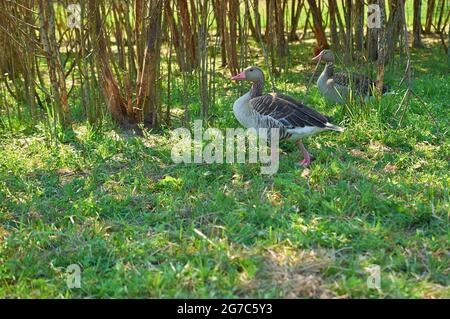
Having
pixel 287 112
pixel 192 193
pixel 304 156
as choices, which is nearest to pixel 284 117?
pixel 287 112

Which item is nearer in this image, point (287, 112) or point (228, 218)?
point (228, 218)

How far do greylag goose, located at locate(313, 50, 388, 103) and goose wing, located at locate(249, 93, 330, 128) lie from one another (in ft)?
2.95

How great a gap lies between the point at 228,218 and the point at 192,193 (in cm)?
59

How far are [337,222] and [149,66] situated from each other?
2706 mm

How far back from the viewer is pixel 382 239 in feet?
12.7

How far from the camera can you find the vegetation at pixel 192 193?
3551mm

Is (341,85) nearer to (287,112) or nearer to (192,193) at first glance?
(287,112)

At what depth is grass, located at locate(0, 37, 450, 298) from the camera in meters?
3.51

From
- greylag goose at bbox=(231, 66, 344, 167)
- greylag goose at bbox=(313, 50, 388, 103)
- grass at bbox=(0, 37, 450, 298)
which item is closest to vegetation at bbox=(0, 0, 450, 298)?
grass at bbox=(0, 37, 450, 298)

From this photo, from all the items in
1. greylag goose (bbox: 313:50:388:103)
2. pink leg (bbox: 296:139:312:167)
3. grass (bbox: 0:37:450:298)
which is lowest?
grass (bbox: 0:37:450:298)

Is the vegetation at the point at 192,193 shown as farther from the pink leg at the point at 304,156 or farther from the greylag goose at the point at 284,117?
the greylag goose at the point at 284,117

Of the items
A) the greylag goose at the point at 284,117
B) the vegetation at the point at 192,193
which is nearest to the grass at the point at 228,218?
the vegetation at the point at 192,193

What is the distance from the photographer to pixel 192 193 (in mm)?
4680

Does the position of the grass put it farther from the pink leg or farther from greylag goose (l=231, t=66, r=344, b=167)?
greylag goose (l=231, t=66, r=344, b=167)
